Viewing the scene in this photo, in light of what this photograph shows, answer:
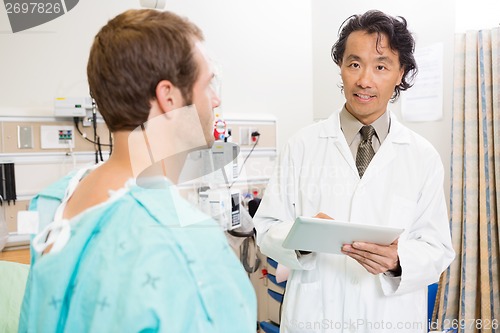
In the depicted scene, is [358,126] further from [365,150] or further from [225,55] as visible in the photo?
[225,55]

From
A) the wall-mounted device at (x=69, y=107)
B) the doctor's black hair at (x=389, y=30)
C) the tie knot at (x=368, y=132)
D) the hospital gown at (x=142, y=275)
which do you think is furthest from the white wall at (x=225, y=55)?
the hospital gown at (x=142, y=275)

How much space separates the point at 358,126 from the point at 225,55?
65.4 inches

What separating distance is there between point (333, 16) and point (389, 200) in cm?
208

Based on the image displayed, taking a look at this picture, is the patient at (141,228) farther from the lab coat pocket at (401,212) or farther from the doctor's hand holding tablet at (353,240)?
the lab coat pocket at (401,212)

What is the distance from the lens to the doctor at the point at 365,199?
1152mm

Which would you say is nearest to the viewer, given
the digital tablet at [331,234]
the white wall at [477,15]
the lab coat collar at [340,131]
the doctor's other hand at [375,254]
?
the digital tablet at [331,234]

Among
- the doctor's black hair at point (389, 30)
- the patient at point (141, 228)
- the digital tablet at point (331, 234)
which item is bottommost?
the digital tablet at point (331, 234)

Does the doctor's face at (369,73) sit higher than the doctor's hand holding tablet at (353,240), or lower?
higher

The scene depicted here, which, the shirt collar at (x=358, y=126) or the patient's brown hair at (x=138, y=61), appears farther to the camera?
the shirt collar at (x=358, y=126)

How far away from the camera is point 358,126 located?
1.30 meters

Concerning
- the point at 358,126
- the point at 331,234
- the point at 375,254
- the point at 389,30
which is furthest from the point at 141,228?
the point at 389,30

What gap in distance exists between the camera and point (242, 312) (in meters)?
0.59

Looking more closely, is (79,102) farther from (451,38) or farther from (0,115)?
(451,38)

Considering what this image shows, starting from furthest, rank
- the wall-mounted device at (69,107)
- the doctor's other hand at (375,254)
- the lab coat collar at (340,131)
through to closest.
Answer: the wall-mounted device at (69,107) → the lab coat collar at (340,131) → the doctor's other hand at (375,254)
